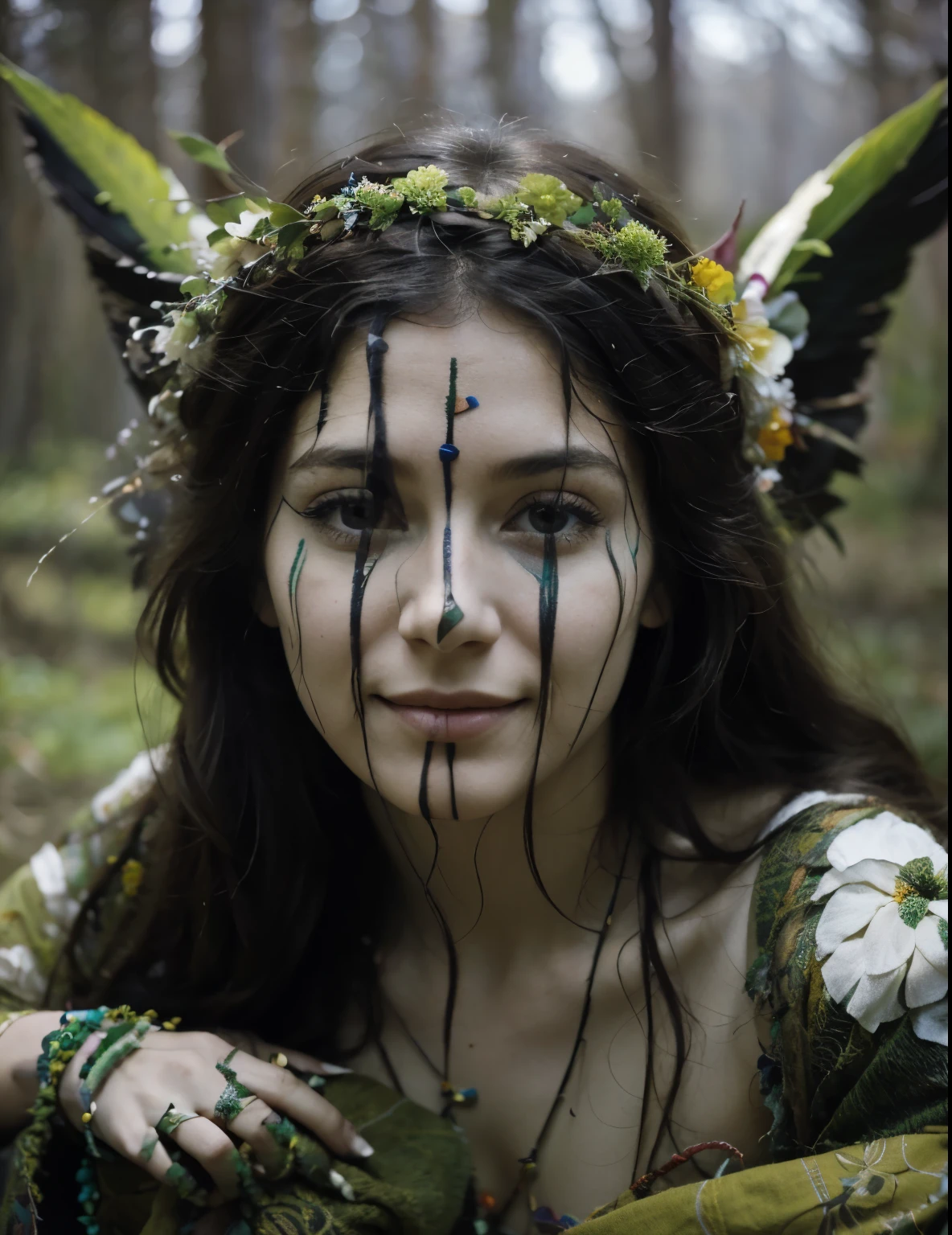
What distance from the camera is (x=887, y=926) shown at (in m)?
1.22

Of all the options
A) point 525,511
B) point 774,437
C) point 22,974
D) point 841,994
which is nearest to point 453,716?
point 525,511

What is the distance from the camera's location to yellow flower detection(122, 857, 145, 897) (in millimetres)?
1830

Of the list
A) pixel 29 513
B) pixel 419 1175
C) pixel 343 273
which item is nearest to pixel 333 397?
pixel 343 273

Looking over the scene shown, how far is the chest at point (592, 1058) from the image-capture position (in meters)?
A: 1.46

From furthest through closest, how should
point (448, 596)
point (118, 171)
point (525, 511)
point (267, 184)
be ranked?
point (267, 184) → point (118, 171) → point (525, 511) → point (448, 596)

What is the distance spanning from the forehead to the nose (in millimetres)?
120

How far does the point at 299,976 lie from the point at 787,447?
131cm

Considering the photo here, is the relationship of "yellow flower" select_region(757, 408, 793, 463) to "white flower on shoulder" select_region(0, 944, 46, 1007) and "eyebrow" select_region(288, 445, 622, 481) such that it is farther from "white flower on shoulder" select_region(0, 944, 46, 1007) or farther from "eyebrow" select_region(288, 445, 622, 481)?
"white flower on shoulder" select_region(0, 944, 46, 1007)

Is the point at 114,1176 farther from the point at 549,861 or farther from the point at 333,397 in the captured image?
the point at 333,397

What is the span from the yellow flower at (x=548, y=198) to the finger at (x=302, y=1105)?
1.22 meters

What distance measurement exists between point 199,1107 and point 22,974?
2.13 feet

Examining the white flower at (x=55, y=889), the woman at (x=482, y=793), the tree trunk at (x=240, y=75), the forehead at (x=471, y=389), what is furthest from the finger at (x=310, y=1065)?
the tree trunk at (x=240, y=75)

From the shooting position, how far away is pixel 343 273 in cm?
136

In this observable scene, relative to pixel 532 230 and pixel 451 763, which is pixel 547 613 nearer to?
pixel 451 763
